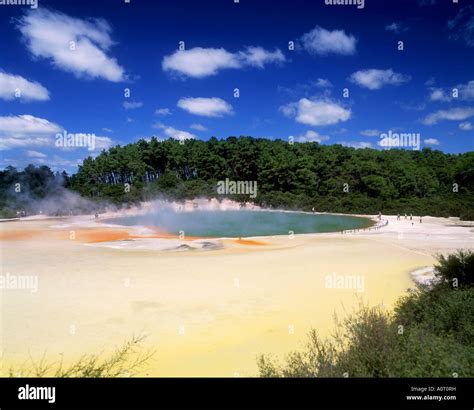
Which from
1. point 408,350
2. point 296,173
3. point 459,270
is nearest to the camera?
point 408,350

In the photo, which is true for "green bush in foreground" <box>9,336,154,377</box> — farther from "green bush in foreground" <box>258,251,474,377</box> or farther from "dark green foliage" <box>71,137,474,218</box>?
"dark green foliage" <box>71,137,474,218</box>

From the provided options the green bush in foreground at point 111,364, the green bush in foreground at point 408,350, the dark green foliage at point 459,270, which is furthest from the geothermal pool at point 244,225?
the green bush in foreground at point 408,350

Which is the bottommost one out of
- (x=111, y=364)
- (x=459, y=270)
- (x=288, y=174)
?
(x=111, y=364)

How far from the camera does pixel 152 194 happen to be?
63281 mm

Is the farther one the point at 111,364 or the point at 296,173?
the point at 296,173

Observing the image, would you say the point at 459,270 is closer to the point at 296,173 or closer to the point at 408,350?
the point at 408,350

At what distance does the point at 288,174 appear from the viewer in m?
67.8

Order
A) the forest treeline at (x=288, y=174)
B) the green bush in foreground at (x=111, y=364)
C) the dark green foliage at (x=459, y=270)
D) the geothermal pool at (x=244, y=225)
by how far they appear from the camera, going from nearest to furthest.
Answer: the green bush in foreground at (x=111, y=364) < the dark green foliage at (x=459, y=270) < the geothermal pool at (x=244, y=225) < the forest treeline at (x=288, y=174)

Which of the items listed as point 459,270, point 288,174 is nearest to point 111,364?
point 459,270

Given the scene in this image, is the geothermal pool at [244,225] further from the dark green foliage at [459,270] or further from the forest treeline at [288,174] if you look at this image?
the dark green foliage at [459,270]

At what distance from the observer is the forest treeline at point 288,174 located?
5912 centimetres

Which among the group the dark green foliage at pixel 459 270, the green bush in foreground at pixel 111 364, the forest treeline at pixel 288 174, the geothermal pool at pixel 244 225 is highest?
the forest treeline at pixel 288 174

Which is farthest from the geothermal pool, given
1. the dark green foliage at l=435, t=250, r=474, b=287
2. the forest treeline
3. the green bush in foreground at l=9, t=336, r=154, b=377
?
the green bush in foreground at l=9, t=336, r=154, b=377

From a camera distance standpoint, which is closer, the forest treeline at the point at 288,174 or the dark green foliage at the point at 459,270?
the dark green foliage at the point at 459,270
